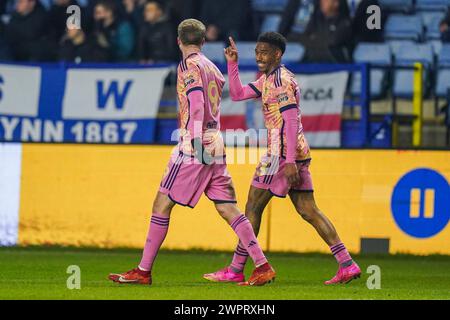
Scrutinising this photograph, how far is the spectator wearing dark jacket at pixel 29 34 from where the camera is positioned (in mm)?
18859

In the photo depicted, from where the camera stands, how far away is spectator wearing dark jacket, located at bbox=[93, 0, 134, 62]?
19062mm

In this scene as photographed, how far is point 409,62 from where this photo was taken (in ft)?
62.5

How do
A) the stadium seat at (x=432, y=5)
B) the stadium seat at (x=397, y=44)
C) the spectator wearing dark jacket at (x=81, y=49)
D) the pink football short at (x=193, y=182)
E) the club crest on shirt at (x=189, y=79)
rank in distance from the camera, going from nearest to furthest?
the club crest on shirt at (x=189, y=79) < the pink football short at (x=193, y=182) < the spectator wearing dark jacket at (x=81, y=49) < the stadium seat at (x=397, y=44) < the stadium seat at (x=432, y=5)

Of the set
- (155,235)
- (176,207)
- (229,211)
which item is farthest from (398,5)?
(155,235)

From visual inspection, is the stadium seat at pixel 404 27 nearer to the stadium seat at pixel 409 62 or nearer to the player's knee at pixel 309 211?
the stadium seat at pixel 409 62

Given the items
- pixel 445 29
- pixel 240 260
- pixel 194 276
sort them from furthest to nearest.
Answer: pixel 445 29, pixel 194 276, pixel 240 260

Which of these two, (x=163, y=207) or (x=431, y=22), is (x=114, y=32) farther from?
(x=163, y=207)

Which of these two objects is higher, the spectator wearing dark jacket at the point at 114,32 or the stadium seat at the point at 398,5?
the stadium seat at the point at 398,5

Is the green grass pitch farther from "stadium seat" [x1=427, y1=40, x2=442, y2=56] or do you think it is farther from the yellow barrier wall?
"stadium seat" [x1=427, y1=40, x2=442, y2=56]

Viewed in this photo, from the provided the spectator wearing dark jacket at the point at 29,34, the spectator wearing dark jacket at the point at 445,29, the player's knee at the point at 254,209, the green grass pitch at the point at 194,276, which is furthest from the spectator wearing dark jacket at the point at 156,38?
the player's knee at the point at 254,209

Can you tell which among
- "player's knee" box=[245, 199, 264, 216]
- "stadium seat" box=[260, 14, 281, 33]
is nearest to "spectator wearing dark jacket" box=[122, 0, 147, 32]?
"stadium seat" box=[260, 14, 281, 33]

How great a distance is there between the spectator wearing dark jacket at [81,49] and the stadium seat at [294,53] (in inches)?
99.6

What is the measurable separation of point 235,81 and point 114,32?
8092 mm

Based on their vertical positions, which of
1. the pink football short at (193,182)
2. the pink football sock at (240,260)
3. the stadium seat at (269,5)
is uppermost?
the stadium seat at (269,5)
